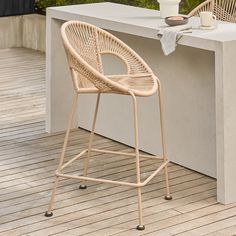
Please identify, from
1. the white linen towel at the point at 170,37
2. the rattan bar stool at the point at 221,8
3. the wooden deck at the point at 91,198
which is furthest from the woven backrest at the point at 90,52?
the rattan bar stool at the point at 221,8

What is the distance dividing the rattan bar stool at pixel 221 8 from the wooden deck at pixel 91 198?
3.15ft

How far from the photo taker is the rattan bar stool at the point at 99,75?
151 inches

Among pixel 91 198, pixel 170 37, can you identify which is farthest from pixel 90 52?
pixel 91 198

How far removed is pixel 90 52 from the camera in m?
4.25

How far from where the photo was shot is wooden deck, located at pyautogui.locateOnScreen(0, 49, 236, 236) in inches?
151

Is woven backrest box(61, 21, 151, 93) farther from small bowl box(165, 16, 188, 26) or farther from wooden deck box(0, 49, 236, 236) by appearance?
wooden deck box(0, 49, 236, 236)

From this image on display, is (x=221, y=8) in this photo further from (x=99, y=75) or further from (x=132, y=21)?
(x=99, y=75)

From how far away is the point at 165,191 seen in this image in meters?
4.30

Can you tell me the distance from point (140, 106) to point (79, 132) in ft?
2.12

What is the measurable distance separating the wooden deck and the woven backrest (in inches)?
23.1

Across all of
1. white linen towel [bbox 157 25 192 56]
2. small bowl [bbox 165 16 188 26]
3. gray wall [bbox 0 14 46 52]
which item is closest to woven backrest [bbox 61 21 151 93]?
white linen towel [bbox 157 25 192 56]

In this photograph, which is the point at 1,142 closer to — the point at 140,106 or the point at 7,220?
the point at 140,106

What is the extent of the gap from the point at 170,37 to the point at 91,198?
0.89m

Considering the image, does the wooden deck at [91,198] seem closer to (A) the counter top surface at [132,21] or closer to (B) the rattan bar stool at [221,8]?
(A) the counter top surface at [132,21]
